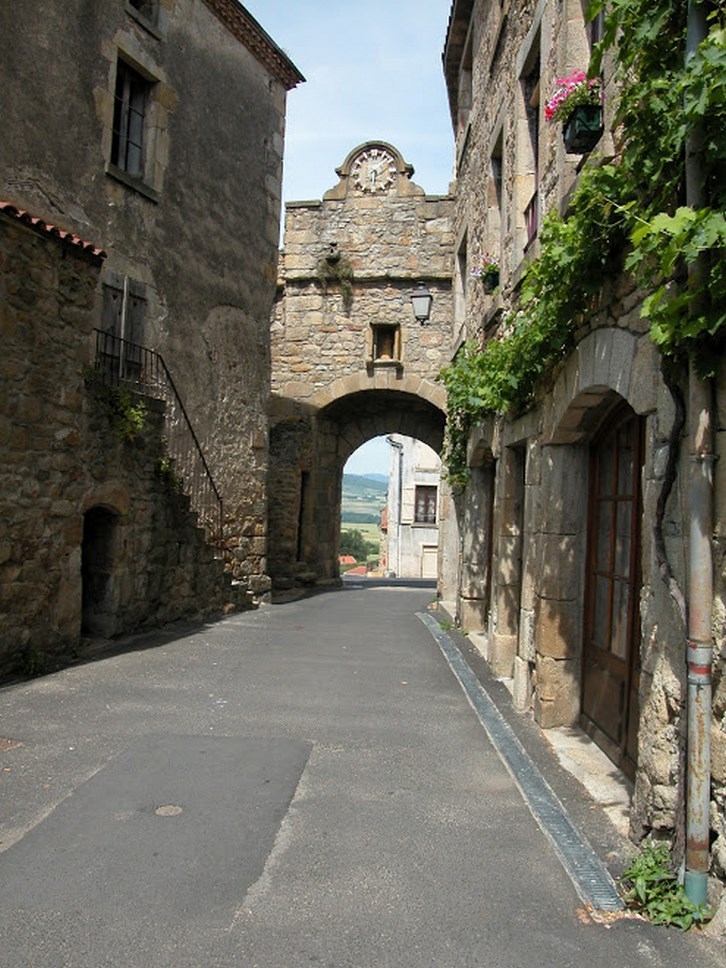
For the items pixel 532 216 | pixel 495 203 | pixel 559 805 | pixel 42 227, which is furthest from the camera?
pixel 495 203

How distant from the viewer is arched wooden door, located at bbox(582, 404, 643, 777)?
4.42 meters

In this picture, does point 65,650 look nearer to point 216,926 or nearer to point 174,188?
point 216,926

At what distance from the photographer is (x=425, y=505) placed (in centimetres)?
3378

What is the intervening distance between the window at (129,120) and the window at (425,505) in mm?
24743

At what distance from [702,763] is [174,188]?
374 inches

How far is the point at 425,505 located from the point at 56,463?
2753 cm

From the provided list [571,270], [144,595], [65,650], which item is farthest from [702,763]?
[144,595]

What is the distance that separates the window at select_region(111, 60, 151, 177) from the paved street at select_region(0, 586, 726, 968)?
245 inches

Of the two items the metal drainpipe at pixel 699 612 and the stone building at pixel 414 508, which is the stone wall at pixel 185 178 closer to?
the metal drainpipe at pixel 699 612

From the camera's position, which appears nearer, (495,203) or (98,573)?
(98,573)

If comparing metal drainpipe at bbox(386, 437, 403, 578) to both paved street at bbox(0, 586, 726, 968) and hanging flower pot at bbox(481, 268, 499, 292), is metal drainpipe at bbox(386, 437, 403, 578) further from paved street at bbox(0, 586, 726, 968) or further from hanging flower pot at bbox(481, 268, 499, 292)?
paved street at bbox(0, 586, 726, 968)

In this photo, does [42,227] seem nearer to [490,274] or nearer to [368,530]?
[490,274]

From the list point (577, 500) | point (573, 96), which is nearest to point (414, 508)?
point (577, 500)

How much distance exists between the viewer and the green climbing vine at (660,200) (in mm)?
2670
